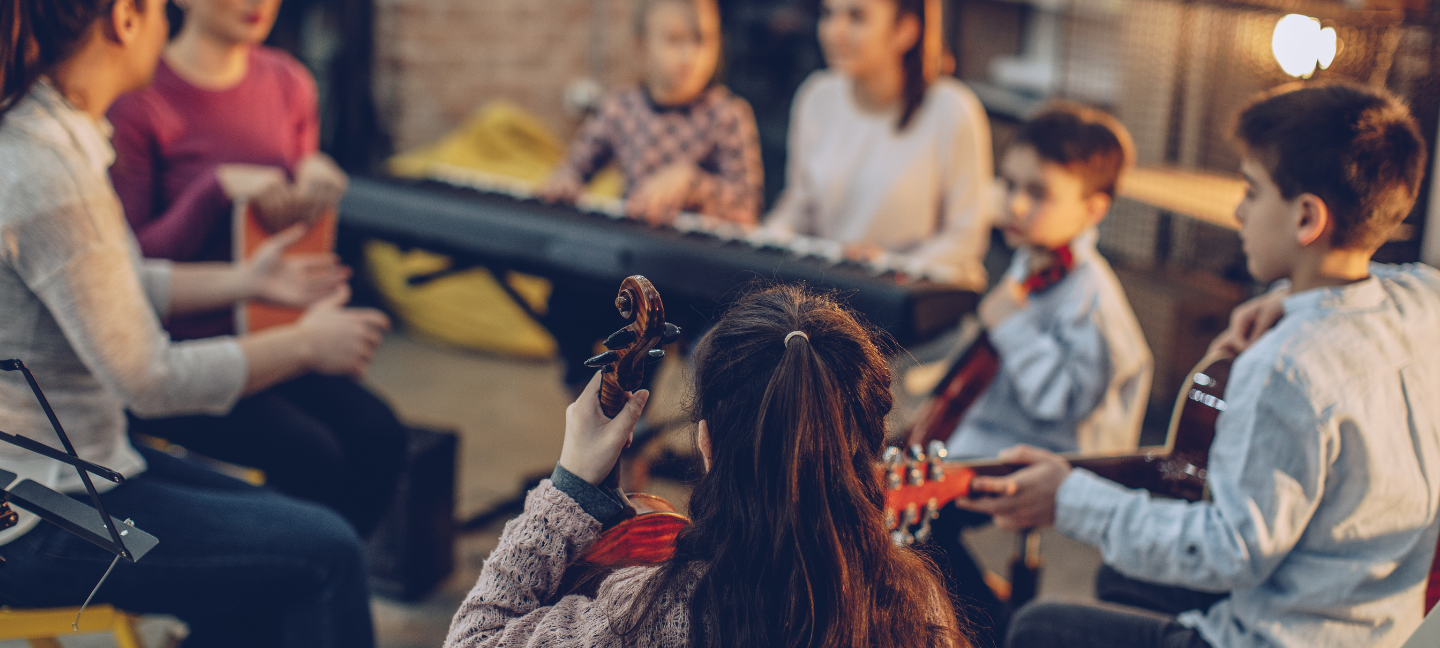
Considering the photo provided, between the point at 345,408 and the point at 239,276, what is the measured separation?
323 millimetres

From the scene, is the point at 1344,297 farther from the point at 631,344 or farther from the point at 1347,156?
the point at 631,344

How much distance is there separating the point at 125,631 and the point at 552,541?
0.74 m

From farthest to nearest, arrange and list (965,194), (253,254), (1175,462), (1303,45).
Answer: (965,194), (1303,45), (253,254), (1175,462)

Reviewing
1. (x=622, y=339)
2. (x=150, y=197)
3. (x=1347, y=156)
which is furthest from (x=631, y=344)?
(x=150, y=197)

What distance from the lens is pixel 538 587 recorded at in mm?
1004

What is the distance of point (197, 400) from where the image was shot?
4.84 ft

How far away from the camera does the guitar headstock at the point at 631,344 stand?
0.96 meters

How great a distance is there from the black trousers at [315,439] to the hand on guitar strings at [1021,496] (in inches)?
43.6

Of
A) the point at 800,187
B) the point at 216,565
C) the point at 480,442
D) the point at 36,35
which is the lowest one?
the point at 480,442

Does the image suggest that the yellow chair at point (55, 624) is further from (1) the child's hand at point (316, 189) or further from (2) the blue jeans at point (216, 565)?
(1) the child's hand at point (316, 189)

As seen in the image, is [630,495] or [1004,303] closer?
[630,495]

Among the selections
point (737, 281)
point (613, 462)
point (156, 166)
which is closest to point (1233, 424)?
point (613, 462)

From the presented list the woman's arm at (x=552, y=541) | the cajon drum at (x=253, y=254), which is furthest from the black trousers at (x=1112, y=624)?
the cajon drum at (x=253, y=254)

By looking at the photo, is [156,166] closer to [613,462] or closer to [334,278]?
[334,278]
